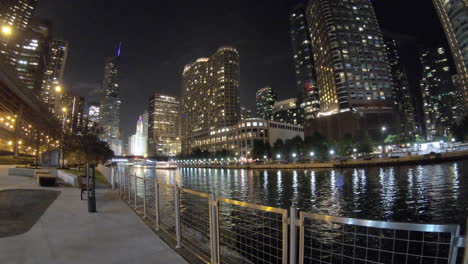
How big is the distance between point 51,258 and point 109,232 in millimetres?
2025

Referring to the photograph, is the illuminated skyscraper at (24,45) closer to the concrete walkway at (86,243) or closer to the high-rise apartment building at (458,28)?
the concrete walkway at (86,243)

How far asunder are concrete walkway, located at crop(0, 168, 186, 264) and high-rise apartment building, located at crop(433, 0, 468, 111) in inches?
5926

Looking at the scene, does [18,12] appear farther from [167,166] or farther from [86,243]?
[86,243]

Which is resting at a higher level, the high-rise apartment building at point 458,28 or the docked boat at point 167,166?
the high-rise apartment building at point 458,28

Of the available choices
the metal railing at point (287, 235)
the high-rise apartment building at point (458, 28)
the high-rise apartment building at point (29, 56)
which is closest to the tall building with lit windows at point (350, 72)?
the high-rise apartment building at point (458, 28)

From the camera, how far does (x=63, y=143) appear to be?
4438 cm

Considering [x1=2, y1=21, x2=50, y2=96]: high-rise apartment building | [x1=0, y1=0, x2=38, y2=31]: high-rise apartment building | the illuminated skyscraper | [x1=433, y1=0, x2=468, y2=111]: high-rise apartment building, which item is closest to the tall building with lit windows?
[x1=433, y1=0, x2=468, y2=111]: high-rise apartment building

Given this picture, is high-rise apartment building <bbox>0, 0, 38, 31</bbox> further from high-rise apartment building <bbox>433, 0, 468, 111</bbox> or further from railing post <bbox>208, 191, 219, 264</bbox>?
high-rise apartment building <bbox>433, 0, 468, 111</bbox>

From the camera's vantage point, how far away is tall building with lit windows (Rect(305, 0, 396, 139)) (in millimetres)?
125750

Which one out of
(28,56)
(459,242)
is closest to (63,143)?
(459,242)

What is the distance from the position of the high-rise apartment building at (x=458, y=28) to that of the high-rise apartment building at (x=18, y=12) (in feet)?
733

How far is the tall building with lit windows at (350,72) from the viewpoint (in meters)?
126

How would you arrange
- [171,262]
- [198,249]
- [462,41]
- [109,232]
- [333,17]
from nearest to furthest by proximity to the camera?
1. [171,262]
2. [198,249]
3. [109,232]
4. [462,41]
5. [333,17]

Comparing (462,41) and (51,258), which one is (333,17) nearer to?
(462,41)
